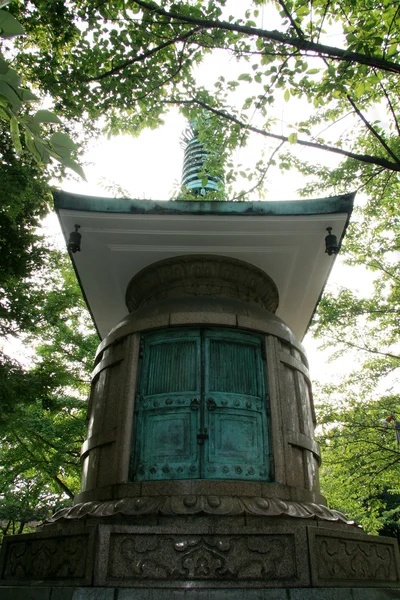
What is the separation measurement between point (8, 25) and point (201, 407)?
177 inches

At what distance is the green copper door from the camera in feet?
16.8

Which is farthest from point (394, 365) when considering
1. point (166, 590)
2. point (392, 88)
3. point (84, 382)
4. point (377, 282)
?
point (166, 590)

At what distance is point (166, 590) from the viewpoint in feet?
11.0

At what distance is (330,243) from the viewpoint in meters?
6.05

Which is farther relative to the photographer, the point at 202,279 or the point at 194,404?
the point at 202,279

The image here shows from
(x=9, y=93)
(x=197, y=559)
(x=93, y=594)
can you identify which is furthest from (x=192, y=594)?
(x=9, y=93)

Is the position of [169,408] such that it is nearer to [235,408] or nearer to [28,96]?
[235,408]

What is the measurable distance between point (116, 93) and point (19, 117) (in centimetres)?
801

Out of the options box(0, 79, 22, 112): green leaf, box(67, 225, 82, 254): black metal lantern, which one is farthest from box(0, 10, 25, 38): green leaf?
box(67, 225, 82, 254): black metal lantern

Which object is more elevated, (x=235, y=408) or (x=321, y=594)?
(x=235, y=408)

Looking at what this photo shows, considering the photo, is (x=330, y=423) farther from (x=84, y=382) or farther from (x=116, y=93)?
(x=116, y=93)

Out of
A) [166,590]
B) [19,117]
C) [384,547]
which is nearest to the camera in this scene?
[19,117]

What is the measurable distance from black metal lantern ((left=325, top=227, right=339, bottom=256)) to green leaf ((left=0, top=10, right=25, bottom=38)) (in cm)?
512

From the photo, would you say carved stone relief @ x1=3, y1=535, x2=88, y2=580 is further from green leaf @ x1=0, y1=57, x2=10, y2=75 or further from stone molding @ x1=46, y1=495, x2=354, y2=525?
green leaf @ x1=0, y1=57, x2=10, y2=75
